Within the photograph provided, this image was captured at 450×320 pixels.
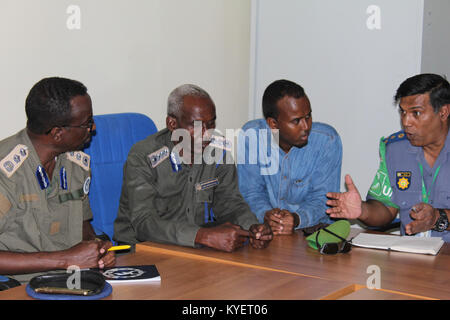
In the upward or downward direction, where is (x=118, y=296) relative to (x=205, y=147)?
downward

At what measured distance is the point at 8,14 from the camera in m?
2.78

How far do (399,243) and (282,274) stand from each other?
2.09ft

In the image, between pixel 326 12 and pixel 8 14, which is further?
pixel 326 12

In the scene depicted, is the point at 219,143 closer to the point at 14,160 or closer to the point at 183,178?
the point at 183,178

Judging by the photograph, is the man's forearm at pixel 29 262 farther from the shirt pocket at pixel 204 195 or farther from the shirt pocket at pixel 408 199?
the shirt pocket at pixel 408 199

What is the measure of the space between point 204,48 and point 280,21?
0.67 m

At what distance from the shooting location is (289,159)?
3.16 m

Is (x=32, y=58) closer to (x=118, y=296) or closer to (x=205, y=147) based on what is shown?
(x=205, y=147)

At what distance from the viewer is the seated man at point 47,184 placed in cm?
206

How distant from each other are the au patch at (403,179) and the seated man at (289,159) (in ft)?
1.24

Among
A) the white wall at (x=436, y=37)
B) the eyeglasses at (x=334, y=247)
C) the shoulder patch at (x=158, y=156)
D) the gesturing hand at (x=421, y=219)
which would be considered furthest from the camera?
the white wall at (x=436, y=37)

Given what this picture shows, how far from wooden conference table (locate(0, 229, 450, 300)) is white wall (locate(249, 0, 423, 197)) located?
5.65 feet

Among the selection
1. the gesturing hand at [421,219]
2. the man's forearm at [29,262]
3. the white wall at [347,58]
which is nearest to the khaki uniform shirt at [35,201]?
the man's forearm at [29,262]
